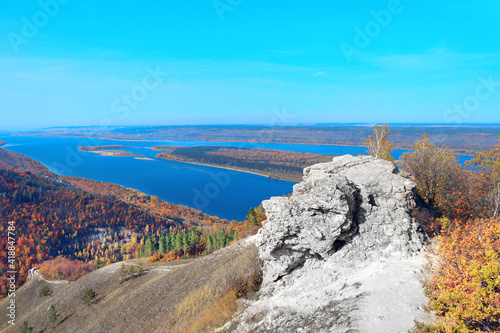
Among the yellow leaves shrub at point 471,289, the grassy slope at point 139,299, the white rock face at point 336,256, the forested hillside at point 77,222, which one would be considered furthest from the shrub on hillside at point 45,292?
the yellow leaves shrub at point 471,289

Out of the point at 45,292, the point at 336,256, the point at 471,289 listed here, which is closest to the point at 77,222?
the point at 45,292

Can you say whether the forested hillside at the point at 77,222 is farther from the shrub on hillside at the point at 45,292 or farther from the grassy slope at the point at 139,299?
the grassy slope at the point at 139,299

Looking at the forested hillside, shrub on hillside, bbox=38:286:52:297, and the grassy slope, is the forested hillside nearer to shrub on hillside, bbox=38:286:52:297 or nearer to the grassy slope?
shrub on hillside, bbox=38:286:52:297

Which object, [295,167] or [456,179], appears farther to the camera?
[295,167]

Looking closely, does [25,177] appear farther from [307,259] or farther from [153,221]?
[307,259]

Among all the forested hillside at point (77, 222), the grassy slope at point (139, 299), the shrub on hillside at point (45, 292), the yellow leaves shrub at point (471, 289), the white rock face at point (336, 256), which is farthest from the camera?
the forested hillside at point (77, 222)

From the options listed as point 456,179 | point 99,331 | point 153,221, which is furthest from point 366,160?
point 153,221
